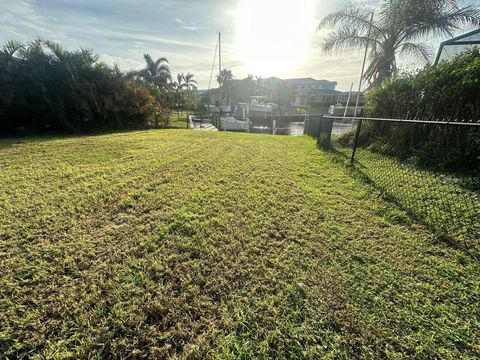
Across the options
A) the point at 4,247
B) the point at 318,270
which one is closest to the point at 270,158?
the point at 318,270

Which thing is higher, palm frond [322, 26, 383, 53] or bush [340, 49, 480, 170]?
palm frond [322, 26, 383, 53]

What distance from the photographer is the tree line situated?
823 cm

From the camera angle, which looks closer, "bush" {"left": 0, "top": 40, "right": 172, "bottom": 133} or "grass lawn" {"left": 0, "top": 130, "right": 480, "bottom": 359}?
"grass lawn" {"left": 0, "top": 130, "right": 480, "bottom": 359}

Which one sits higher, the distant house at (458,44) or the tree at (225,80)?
the tree at (225,80)

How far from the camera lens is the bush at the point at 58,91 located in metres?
8.21

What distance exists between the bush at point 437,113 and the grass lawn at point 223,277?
7.74 feet

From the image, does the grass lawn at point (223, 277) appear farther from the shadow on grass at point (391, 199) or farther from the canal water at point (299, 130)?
the canal water at point (299, 130)

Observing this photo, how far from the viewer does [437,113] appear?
4973 mm

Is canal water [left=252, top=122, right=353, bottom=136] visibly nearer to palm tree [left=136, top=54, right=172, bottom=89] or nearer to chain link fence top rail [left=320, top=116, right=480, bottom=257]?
chain link fence top rail [left=320, top=116, right=480, bottom=257]

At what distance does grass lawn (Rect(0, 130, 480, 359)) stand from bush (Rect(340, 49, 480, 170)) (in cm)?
236

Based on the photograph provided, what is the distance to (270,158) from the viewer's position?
20.5 ft

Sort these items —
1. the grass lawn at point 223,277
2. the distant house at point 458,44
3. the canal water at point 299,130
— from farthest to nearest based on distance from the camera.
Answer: the canal water at point 299,130
the distant house at point 458,44
the grass lawn at point 223,277

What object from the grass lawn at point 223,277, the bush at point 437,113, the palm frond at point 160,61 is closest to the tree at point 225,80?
the palm frond at point 160,61

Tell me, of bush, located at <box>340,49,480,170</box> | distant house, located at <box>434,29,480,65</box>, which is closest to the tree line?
bush, located at <box>340,49,480,170</box>
